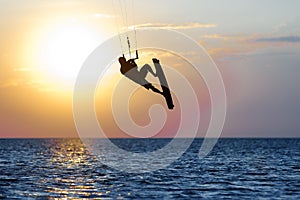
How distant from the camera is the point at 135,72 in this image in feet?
91.1

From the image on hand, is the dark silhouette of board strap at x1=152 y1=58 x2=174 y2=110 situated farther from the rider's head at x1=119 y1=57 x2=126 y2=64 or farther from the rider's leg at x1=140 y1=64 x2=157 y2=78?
the rider's head at x1=119 y1=57 x2=126 y2=64

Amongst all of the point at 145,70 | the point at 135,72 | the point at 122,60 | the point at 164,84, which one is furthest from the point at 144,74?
the point at 164,84

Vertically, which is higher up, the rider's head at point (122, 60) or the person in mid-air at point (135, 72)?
the rider's head at point (122, 60)

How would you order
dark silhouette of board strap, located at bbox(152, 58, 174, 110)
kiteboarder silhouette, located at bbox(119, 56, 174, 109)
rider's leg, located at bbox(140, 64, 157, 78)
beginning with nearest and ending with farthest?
dark silhouette of board strap, located at bbox(152, 58, 174, 110)
kiteboarder silhouette, located at bbox(119, 56, 174, 109)
rider's leg, located at bbox(140, 64, 157, 78)

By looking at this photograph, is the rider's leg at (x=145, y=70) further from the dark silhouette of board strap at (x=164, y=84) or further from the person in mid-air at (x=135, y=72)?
the dark silhouette of board strap at (x=164, y=84)

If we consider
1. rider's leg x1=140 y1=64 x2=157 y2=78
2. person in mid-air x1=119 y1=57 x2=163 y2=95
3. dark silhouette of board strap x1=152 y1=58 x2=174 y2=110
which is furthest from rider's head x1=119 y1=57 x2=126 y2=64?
dark silhouette of board strap x1=152 y1=58 x2=174 y2=110

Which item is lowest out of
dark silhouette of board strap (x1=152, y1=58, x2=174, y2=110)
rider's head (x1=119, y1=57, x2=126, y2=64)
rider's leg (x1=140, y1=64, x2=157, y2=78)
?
dark silhouette of board strap (x1=152, y1=58, x2=174, y2=110)

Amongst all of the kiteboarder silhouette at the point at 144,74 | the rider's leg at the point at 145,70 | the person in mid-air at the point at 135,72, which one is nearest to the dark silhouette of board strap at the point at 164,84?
the kiteboarder silhouette at the point at 144,74

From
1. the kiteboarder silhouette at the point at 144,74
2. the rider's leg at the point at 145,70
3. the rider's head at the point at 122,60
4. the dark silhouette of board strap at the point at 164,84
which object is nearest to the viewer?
the dark silhouette of board strap at the point at 164,84

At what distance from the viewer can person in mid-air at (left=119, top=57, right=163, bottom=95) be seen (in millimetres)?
27517

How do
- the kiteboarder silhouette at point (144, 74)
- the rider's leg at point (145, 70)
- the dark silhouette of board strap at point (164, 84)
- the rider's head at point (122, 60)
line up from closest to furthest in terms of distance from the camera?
the dark silhouette of board strap at point (164, 84)
the kiteboarder silhouette at point (144, 74)
the rider's leg at point (145, 70)
the rider's head at point (122, 60)

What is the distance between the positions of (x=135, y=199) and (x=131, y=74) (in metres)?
16.0

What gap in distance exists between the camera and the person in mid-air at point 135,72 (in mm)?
27517

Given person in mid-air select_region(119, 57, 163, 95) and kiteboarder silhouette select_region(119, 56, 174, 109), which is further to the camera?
person in mid-air select_region(119, 57, 163, 95)
